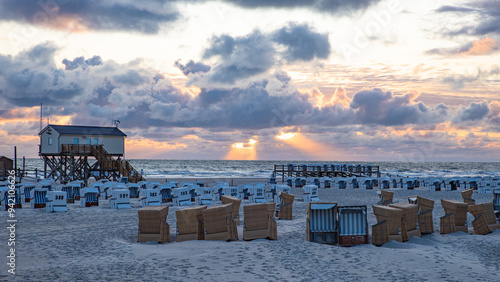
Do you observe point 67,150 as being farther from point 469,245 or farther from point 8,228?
point 469,245

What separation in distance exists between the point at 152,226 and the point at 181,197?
1121 cm

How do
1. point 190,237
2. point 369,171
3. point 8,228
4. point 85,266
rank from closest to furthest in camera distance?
point 85,266 → point 190,237 → point 8,228 → point 369,171

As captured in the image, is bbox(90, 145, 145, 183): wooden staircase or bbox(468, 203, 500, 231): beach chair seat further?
bbox(90, 145, 145, 183): wooden staircase

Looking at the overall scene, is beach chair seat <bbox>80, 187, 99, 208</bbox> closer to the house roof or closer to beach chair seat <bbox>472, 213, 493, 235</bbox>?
beach chair seat <bbox>472, 213, 493, 235</bbox>

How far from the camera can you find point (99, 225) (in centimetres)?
1612

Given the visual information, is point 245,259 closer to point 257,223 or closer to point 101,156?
point 257,223

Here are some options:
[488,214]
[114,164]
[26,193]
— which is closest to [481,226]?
[488,214]

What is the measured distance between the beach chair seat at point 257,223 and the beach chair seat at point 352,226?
1.99 metres

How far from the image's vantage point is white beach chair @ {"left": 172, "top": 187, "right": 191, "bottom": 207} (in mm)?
23594

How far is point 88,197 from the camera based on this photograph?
2305 centimetres

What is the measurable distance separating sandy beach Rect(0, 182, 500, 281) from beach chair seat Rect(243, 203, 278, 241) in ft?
1.21

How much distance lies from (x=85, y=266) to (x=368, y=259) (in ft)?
21.0

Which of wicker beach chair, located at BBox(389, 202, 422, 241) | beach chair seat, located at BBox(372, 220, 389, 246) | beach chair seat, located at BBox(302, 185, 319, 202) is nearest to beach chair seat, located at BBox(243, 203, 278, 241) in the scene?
beach chair seat, located at BBox(372, 220, 389, 246)

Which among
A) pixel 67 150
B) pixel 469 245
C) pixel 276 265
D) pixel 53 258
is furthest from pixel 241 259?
pixel 67 150
